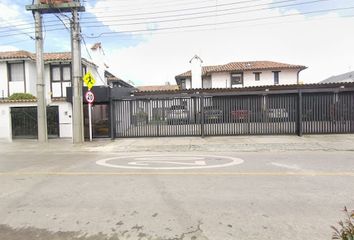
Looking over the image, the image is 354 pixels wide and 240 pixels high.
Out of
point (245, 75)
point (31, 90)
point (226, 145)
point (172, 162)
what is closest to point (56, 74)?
point (31, 90)

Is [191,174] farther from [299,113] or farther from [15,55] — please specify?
[15,55]

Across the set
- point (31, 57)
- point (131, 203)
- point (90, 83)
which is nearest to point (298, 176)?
point (131, 203)

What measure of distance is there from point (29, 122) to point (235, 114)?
12401 millimetres

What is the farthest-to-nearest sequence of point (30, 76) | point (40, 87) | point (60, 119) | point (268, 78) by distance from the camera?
point (268, 78) < point (30, 76) < point (60, 119) < point (40, 87)

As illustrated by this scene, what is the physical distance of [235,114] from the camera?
51.6 feet

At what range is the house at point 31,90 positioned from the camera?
687 inches

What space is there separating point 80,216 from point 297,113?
13.3m

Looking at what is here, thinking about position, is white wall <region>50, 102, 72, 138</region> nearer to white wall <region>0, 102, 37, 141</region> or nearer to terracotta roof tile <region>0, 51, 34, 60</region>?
white wall <region>0, 102, 37, 141</region>

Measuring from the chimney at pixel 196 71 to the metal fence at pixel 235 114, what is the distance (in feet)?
60.9

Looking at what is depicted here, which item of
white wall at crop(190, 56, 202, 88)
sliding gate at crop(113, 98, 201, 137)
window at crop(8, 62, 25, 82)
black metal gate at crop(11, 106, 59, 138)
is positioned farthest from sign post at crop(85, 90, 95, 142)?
white wall at crop(190, 56, 202, 88)

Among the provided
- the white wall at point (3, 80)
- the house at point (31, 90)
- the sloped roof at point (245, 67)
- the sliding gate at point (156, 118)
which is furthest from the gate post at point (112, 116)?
the sloped roof at point (245, 67)

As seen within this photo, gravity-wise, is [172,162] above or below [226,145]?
below

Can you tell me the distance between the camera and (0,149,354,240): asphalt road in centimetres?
403

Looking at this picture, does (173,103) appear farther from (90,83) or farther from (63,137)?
(63,137)
